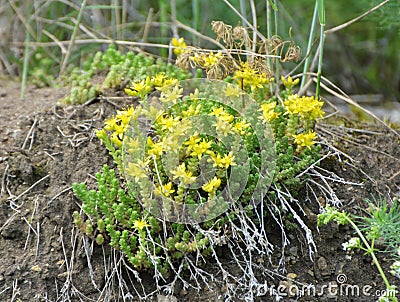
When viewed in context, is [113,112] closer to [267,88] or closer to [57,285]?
[267,88]

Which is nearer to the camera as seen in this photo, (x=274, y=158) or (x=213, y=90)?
(x=274, y=158)

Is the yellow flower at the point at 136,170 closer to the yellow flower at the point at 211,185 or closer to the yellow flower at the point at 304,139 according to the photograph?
the yellow flower at the point at 211,185

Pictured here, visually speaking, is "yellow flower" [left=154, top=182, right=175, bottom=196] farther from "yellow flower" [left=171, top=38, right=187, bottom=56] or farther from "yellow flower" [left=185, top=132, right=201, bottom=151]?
"yellow flower" [left=171, top=38, right=187, bottom=56]

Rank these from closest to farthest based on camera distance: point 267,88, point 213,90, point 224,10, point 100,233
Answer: point 100,233
point 213,90
point 267,88
point 224,10

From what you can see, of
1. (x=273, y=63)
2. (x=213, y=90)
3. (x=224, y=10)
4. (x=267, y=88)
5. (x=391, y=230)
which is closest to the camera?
(x=391, y=230)

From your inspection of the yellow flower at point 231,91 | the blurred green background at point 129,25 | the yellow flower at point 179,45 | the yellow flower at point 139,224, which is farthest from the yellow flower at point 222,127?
the blurred green background at point 129,25

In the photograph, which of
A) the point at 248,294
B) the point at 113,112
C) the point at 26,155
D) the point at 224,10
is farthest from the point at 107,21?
the point at 248,294

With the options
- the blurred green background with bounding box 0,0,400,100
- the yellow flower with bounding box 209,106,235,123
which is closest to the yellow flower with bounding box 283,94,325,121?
the yellow flower with bounding box 209,106,235,123
